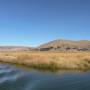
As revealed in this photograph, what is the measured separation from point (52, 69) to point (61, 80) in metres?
9.33

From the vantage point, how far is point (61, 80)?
99.4 feet

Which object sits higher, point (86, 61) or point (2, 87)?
point (86, 61)

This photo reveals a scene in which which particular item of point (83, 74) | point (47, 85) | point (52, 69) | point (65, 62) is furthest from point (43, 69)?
point (47, 85)

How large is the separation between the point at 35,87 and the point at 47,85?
1.67 meters

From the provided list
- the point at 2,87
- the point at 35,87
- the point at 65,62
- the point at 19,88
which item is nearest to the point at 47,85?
the point at 35,87

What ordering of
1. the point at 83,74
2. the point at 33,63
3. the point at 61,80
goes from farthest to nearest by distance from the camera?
the point at 33,63 < the point at 83,74 < the point at 61,80

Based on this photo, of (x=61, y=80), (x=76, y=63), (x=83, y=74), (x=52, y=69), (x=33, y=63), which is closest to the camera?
(x=61, y=80)

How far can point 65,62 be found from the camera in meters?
42.9

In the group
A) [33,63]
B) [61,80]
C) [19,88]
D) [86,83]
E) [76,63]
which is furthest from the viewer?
[33,63]

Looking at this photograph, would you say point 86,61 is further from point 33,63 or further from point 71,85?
point 71,85

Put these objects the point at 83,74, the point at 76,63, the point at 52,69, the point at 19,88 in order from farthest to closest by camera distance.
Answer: the point at 76,63 → the point at 52,69 → the point at 83,74 → the point at 19,88

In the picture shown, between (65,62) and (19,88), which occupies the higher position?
(65,62)

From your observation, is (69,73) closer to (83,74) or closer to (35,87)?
(83,74)

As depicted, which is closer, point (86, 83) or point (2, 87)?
point (2, 87)
